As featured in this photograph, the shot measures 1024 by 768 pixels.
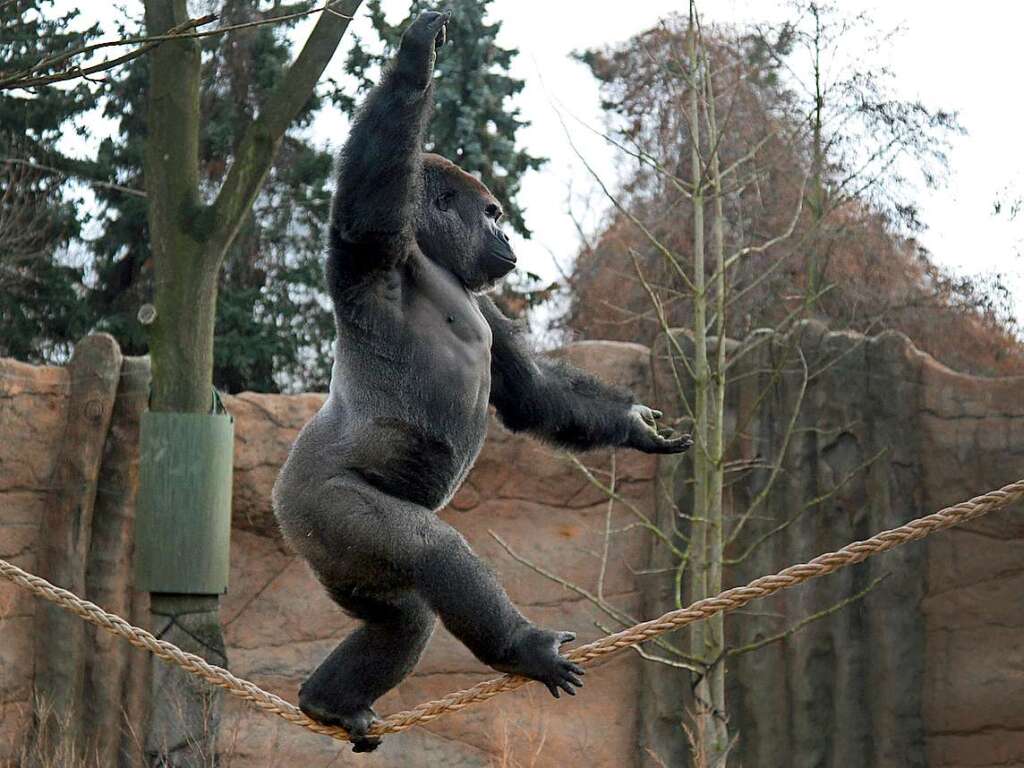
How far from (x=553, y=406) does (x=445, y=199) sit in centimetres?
89

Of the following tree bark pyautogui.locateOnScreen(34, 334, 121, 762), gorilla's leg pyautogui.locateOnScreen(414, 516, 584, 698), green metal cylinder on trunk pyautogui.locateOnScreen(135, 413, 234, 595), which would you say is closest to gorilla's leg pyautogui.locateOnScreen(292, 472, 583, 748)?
gorilla's leg pyautogui.locateOnScreen(414, 516, 584, 698)

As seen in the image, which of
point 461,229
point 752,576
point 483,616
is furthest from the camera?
point 752,576

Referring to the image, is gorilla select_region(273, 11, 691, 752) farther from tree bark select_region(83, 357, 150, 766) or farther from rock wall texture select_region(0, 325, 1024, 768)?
tree bark select_region(83, 357, 150, 766)

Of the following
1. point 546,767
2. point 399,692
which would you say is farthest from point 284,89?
point 546,767

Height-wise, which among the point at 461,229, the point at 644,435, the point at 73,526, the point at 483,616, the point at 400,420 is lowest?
the point at 483,616

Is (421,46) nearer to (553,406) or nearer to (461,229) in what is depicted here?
(461,229)

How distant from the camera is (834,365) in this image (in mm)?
9375

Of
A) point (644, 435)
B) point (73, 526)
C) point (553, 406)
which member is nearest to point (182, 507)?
point (73, 526)

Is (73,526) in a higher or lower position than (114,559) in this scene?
higher

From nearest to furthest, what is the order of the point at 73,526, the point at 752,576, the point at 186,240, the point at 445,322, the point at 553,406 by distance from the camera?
the point at 445,322, the point at 553,406, the point at 186,240, the point at 73,526, the point at 752,576

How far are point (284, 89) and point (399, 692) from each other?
424 centimetres

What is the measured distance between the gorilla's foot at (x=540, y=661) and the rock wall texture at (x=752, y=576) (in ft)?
17.2

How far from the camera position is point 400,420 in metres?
3.79

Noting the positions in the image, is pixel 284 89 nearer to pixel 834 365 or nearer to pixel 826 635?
pixel 834 365
